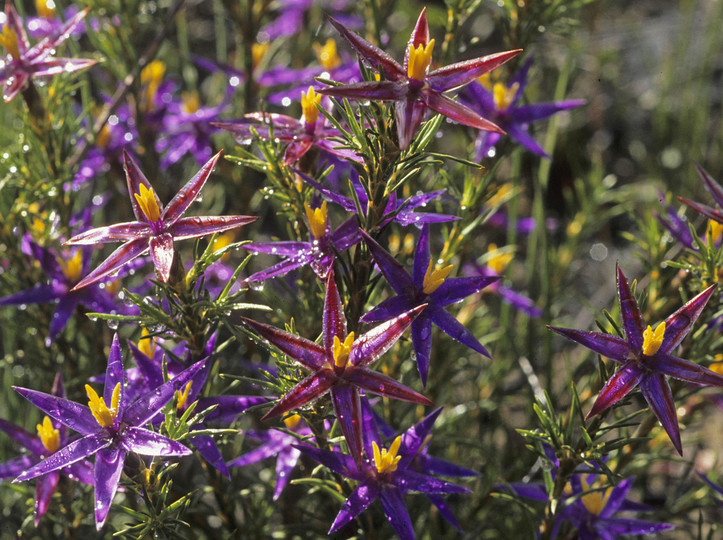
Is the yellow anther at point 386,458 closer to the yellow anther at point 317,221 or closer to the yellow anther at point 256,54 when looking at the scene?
the yellow anther at point 317,221

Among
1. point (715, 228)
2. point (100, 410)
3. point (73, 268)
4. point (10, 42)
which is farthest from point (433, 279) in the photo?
point (10, 42)

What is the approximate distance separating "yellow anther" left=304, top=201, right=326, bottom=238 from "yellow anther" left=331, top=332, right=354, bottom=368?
0.25 m

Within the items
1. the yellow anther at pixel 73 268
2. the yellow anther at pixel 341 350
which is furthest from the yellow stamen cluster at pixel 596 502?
the yellow anther at pixel 73 268

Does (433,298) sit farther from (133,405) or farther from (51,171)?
(51,171)

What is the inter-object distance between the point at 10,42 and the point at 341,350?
109 centimetres

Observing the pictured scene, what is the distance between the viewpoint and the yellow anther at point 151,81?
2264 millimetres

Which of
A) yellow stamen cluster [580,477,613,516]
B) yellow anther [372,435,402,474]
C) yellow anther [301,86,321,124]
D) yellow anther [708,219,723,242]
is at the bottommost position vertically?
yellow stamen cluster [580,477,613,516]

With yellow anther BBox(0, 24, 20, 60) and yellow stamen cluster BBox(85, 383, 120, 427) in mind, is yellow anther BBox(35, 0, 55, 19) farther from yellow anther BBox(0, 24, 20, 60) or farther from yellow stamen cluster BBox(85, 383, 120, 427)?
yellow stamen cluster BBox(85, 383, 120, 427)

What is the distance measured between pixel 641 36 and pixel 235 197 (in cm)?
342

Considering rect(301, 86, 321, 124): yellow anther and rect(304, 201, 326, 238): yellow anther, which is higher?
rect(301, 86, 321, 124): yellow anther

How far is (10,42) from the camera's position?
1.58 meters

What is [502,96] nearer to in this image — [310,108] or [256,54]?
[310,108]

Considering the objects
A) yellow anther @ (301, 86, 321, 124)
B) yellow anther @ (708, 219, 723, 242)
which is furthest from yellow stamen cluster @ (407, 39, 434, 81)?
yellow anther @ (708, 219, 723, 242)

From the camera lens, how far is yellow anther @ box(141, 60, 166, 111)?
226 cm
